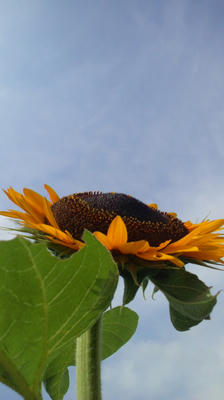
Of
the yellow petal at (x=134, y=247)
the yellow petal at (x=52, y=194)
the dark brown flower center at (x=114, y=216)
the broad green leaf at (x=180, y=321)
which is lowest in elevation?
the broad green leaf at (x=180, y=321)

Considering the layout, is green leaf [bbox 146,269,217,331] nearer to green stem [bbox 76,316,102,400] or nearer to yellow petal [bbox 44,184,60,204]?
green stem [bbox 76,316,102,400]

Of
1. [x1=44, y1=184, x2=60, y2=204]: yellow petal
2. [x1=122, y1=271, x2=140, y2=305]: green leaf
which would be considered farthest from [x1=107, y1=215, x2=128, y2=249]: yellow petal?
[x1=44, y1=184, x2=60, y2=204]: yellow petal

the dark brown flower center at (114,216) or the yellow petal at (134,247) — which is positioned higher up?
the dark brown flower center at (114,216)

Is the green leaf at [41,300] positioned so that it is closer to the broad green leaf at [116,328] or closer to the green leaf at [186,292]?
the green leaf at [186,292]

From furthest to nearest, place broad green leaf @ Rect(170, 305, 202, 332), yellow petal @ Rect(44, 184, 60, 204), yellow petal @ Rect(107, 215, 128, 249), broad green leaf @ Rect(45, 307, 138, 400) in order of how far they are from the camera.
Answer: yellow petal @ Rect(44, 184, 60, 204) → broad green leaf @ Rect(45, 307, 138, 400) → broad green leaf @ Rect(170, 305, 202, 332) → yellow petal @ Rect(107, 215, 128, 249)

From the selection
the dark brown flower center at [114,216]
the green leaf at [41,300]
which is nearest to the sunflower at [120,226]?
the dark brown flower center at [114,216]

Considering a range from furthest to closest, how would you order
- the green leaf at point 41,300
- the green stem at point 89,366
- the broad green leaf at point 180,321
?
the broad green leaf at point 180,321 < the green stem at point 89,366 < the green leaf at point 41,300

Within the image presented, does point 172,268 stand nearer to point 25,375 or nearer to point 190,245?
point 190,245
